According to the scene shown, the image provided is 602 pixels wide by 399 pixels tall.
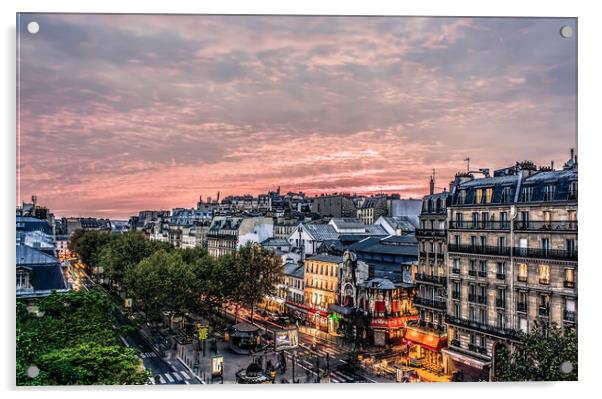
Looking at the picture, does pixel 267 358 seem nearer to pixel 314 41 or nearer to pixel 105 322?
pixel 105 322

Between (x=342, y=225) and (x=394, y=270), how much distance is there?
2.37 metres

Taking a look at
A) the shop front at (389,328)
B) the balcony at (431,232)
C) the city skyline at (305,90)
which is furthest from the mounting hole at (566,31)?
the shop front at (389,328)

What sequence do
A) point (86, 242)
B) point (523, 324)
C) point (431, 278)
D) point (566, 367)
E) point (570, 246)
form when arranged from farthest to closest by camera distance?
point (86, 242)
point (431, 278)
point (523, 324)
point (570, 246)
point (566, 367)

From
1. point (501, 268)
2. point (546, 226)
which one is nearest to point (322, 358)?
point (501, 268)

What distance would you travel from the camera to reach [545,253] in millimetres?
12781

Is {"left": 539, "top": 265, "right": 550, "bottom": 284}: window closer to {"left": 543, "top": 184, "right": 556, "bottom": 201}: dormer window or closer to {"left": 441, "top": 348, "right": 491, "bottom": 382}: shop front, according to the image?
{"left": 543, "top": 184, "right": 556, "bottom": 201}: dormer window

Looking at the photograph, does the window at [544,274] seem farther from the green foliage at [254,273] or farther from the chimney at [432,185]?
the green foliage at [254,273]

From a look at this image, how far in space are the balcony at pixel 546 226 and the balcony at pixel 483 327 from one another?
2.66m

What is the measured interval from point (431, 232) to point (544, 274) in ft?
11.9

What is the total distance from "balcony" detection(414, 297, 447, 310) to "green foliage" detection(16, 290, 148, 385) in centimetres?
831

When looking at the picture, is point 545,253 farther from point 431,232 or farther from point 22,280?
point 22,280
